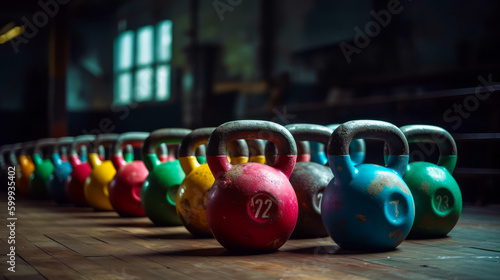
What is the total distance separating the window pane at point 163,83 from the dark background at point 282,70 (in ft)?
0.84

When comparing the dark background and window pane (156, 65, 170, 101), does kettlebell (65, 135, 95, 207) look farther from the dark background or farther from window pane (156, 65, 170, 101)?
window pane (156, 65, 170, 101)

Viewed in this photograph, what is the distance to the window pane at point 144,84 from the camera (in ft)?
52.5

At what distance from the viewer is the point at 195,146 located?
179 inches

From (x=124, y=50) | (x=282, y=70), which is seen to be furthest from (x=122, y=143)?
(x=124, y=50)

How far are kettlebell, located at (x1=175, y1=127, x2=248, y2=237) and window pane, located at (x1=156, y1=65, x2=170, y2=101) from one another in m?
10.9

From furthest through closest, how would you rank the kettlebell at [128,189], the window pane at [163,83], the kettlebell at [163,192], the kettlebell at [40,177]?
1. the window pane at [163,83]
2. the kettlebell at [40,177]
3. the kettlebell at [128,189]
4. the kettlebell at [163,192]

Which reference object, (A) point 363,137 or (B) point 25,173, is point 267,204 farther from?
(B) point 25,173

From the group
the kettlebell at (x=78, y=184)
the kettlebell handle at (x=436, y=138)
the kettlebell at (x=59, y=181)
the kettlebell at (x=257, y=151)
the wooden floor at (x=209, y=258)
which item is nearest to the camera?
the wooden floor at (x=209, y=258)

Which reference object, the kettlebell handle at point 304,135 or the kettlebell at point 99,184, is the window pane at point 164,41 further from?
the kettlebell handle at point 304,135

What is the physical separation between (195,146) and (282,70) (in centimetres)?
703

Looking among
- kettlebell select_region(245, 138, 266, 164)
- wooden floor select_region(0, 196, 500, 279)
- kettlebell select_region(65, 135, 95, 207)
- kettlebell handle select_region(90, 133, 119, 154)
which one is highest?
kettlebell handle select_region(90, 133, 119, 154)

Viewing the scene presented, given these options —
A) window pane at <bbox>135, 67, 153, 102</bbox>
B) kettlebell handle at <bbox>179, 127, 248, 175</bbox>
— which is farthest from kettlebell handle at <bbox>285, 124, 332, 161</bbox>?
window pane at <bbox>135, 67, 153, 102</bbox>

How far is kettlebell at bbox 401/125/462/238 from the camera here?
424 cm

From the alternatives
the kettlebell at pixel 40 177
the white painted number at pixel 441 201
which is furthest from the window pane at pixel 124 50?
the white painted number at pixel 441 201
